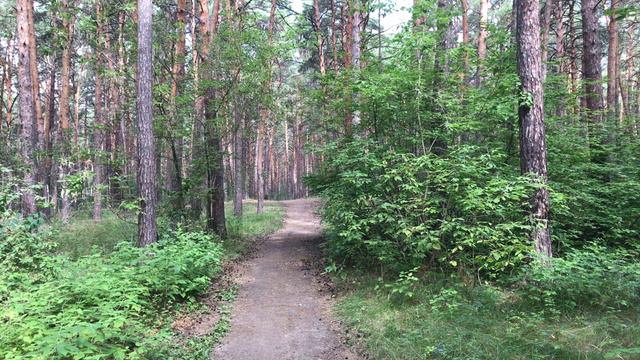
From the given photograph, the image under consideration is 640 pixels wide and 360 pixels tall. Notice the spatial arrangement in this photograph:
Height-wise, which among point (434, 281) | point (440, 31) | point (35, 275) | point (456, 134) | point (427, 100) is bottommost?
point (434, 281)

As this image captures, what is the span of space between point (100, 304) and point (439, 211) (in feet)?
17.5

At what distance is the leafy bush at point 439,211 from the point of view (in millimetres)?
5984

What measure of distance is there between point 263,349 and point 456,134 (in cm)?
576

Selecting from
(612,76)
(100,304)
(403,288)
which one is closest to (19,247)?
(100,304)

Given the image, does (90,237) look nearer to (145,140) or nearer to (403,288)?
(145,140)

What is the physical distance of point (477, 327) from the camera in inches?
191

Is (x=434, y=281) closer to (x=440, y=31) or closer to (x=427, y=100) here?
(x=427, y=100)

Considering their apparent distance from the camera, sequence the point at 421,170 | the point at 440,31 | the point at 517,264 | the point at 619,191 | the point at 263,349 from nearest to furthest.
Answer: the point at 263,349
the point at 517,264
the point at 421,170
the point at 619,191
the point at 440,31

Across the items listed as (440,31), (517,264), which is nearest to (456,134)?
(440,31)

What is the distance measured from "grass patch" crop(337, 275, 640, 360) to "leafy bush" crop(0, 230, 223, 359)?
9.56 ft

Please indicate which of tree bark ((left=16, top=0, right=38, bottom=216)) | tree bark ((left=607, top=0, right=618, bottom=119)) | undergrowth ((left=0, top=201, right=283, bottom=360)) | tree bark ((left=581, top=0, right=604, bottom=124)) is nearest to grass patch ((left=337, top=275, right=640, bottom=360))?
undergrowth ((left=0, top=201, right=283, bottom=360))

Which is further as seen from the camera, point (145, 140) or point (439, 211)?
point (145, 140)

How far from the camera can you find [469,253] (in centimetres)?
660

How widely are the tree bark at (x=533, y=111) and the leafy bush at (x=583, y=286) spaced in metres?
0.69
